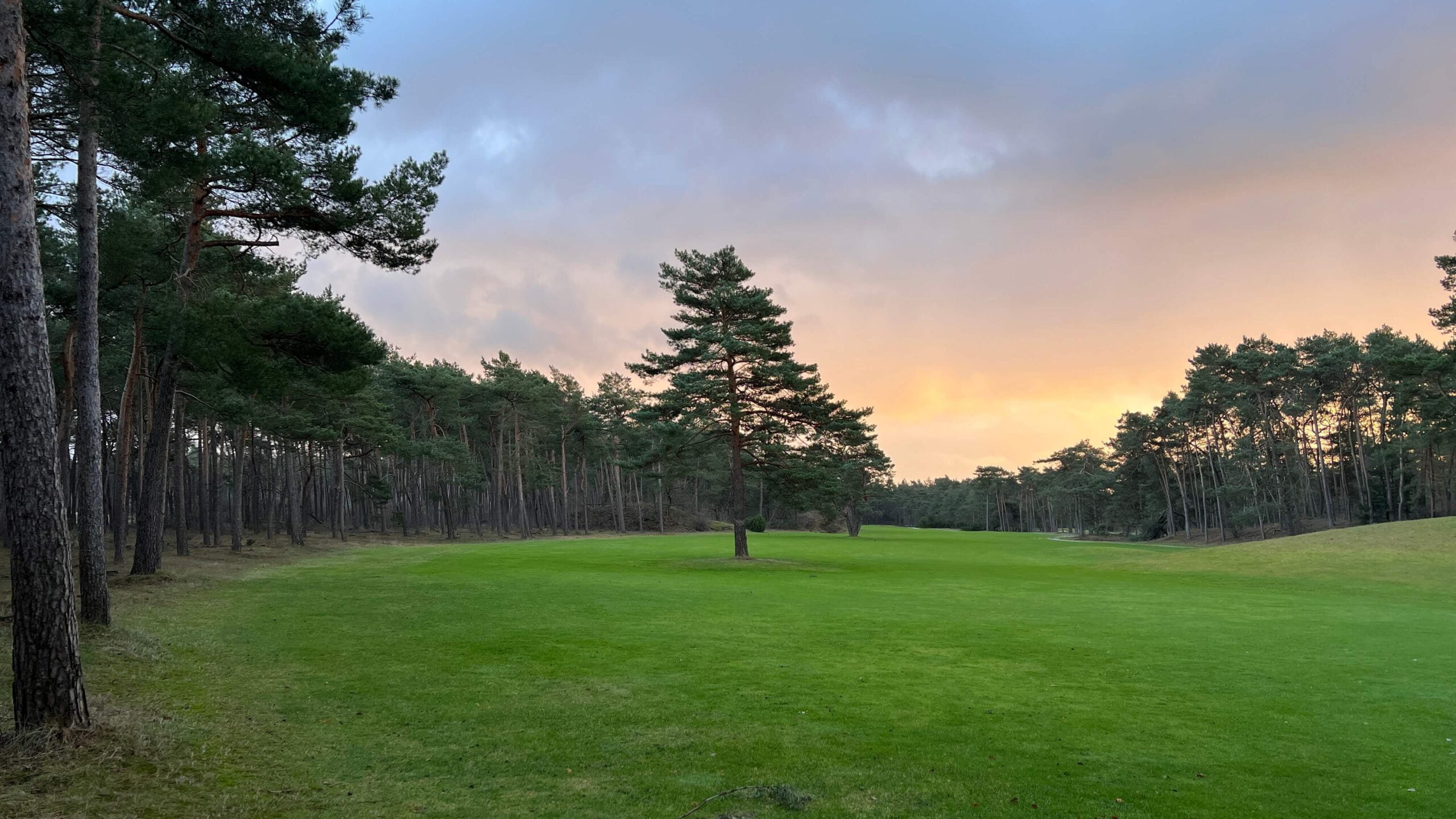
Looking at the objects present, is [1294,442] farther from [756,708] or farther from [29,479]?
[29,479]

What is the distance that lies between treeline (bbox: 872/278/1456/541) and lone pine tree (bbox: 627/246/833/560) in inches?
1283

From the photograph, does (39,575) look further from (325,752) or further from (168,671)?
(168,671)

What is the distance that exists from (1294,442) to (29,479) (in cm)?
8018

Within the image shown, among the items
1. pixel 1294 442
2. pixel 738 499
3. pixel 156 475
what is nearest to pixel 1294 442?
pixel 1294 442

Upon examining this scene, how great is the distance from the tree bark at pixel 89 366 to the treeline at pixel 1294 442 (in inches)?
2029

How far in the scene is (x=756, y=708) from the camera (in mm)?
8492

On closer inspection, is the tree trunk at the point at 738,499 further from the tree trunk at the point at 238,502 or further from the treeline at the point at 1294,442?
the treeline at the point at 1294,442

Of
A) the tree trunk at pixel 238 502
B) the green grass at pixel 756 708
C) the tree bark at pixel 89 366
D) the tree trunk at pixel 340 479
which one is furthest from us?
the tree trunk at pixel 340 479

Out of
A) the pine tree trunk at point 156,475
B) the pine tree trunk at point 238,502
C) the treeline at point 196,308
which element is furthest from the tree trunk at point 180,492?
Answer: the pine tree trunk at point 156,475

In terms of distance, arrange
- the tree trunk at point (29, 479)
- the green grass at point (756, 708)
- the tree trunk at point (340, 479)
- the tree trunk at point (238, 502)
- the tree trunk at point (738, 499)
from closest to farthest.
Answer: the green grass at point (756, 708), the tree trunk at point (29, 479), the tree trunk at point (738, 499), the tree trunk at point (238, 502), the tree trunk at point (340, 479)

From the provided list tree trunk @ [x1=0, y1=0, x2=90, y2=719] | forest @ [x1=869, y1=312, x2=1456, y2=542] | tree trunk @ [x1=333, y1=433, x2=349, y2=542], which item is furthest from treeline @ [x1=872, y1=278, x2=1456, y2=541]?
tree trunk @ [x1=333, y1=433, x2=349, y2=542]

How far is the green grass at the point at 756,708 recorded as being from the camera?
574 cm

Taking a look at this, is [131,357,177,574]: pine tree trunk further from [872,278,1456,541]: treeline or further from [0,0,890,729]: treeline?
[872,278,1456,541]: treeline

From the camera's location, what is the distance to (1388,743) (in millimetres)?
7312
